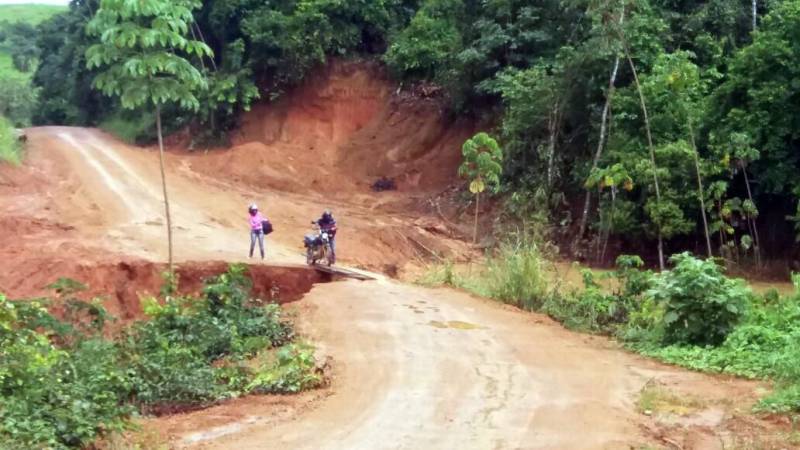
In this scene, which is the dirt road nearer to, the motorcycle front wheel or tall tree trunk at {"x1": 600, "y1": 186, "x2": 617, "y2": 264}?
the motorcycle front wheel

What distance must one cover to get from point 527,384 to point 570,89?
16526 mm

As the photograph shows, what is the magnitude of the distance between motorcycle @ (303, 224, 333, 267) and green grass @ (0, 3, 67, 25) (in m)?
101

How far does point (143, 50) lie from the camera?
15648 mm

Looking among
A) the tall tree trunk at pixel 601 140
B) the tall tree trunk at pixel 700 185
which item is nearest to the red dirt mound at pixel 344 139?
the tall tree trunk at pixel 601 140

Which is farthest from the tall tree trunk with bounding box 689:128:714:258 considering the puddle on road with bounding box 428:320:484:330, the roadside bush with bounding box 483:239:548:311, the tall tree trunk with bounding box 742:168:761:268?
the puddle on road with bounding box 428:320:484:330

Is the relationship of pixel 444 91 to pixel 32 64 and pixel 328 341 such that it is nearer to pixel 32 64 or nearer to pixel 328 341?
pixel 328 341

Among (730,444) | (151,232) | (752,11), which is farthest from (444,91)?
(730,444)

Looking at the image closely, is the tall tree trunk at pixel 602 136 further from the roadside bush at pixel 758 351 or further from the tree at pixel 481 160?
the roadside bush at pixel 758 351

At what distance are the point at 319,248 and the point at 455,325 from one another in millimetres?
6129

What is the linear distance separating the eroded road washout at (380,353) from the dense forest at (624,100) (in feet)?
13.8

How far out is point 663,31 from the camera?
25.3 m

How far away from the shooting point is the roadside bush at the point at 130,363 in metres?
7.98

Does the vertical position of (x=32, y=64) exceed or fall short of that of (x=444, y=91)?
it exceeds it

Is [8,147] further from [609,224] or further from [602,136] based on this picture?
[609,224]
